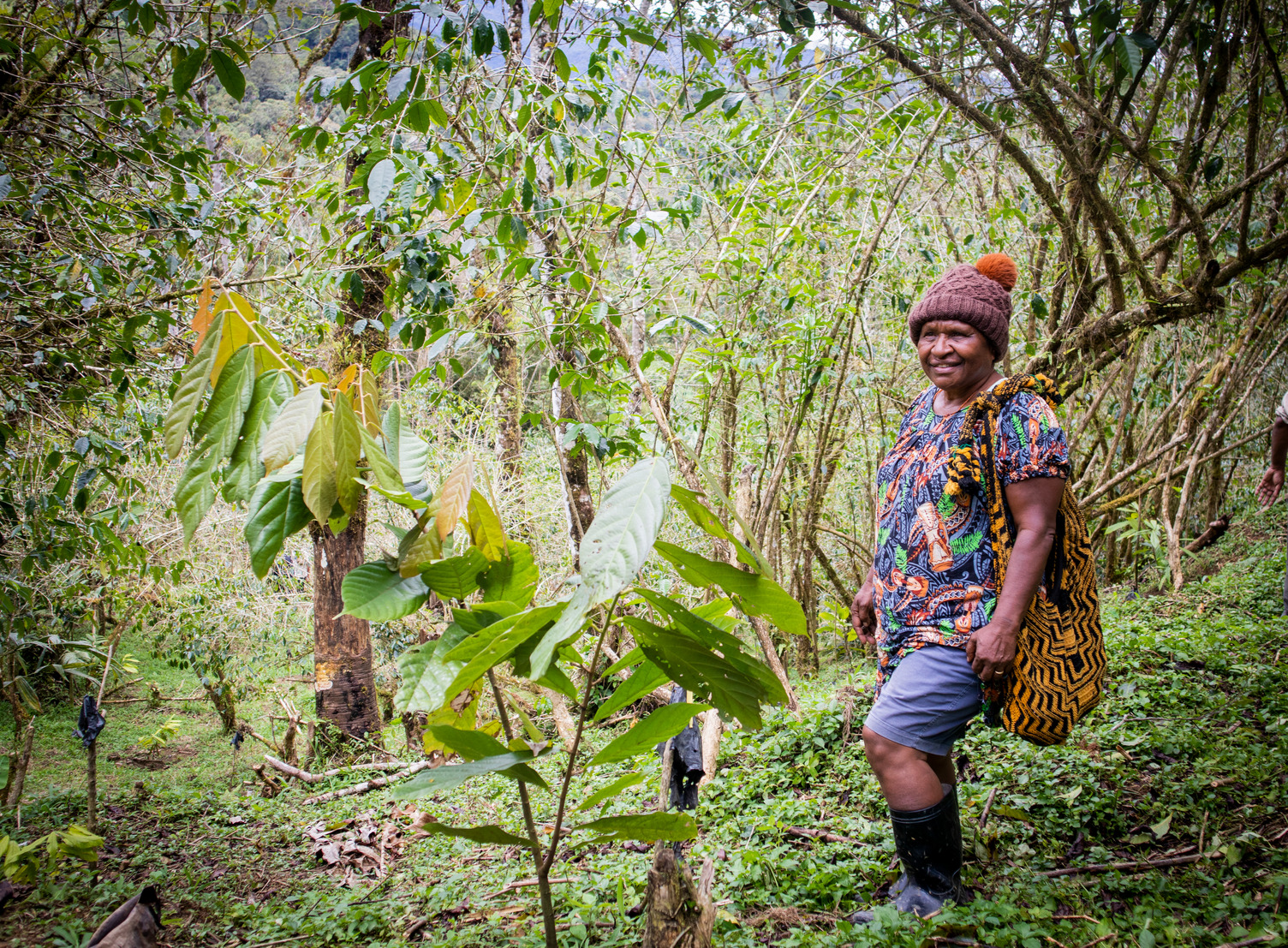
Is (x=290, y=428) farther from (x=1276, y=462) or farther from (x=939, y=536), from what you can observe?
(x=1276, y=462)

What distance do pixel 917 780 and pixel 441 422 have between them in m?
6.35

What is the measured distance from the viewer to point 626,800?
3.06 meters

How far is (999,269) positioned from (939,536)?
31.6 inches

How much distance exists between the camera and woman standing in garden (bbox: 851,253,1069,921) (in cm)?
183

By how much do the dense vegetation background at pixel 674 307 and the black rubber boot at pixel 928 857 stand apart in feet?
0.53

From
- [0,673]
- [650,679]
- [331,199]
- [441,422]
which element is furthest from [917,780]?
[441,422]

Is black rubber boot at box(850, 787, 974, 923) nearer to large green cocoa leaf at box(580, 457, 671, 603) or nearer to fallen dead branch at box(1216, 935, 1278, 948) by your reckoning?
fallen dead branch at box(1216, 935, 1278, 948)

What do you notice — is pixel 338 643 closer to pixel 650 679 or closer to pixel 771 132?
pixel 771 132

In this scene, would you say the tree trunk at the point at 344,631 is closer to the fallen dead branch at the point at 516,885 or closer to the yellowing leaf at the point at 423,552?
the fallen dead branch at the point at 516,885

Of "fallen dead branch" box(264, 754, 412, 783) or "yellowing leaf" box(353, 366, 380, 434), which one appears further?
"fallen dead branch" box(264, 754, 412, 783)

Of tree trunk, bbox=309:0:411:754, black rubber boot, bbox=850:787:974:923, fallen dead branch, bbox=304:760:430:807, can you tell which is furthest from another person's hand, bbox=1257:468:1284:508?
tree trunk, bbox=309:0:411:754

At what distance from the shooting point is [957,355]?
2.03 meters

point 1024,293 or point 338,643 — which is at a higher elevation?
point 1024,293

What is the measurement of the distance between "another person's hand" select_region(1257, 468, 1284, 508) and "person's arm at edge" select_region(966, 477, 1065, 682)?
7.53ft
